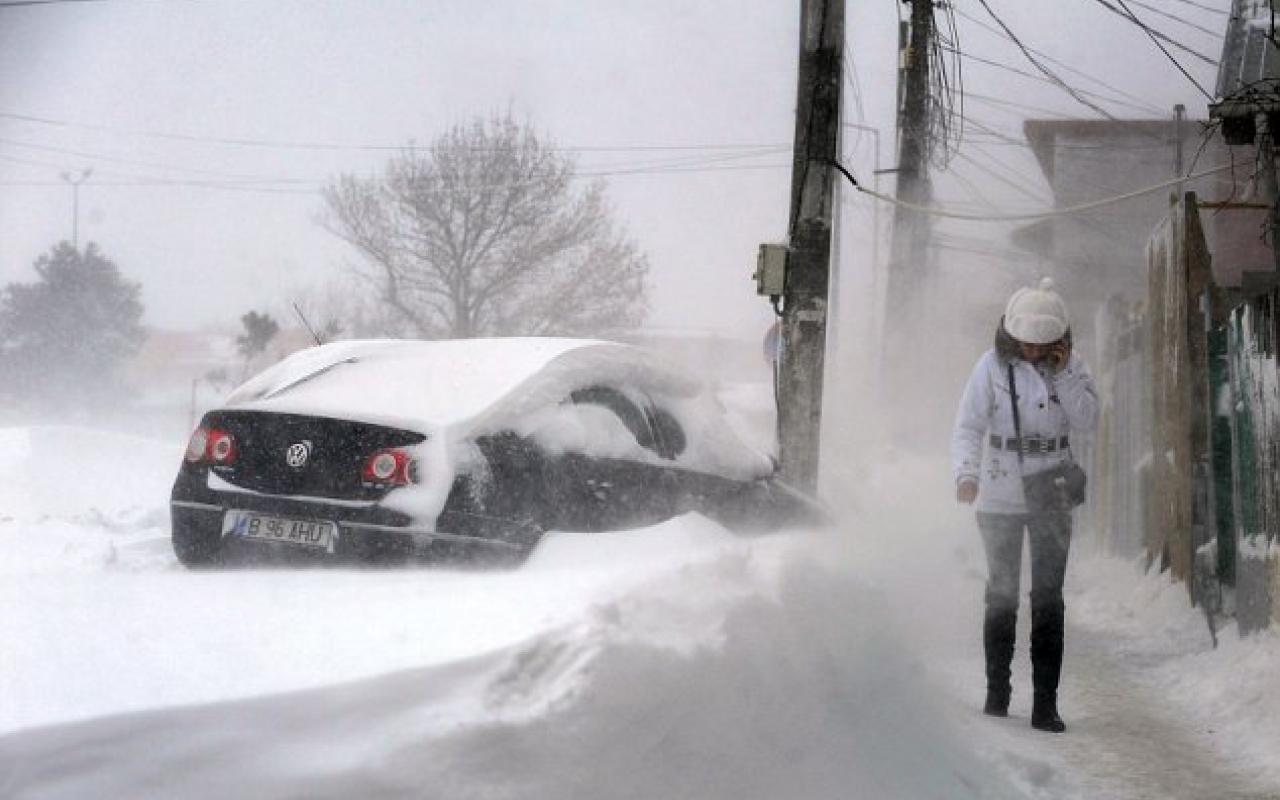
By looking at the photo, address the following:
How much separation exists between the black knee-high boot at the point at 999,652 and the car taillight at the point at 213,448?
312cm

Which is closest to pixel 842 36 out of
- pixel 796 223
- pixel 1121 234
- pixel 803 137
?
pixel 803 137

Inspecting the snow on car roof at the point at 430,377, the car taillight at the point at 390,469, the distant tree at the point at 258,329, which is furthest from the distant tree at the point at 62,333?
the car taillight at the point at 390,469

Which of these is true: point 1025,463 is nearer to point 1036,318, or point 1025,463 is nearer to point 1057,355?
point 1057,355

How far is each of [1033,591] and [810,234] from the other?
14.9 feet

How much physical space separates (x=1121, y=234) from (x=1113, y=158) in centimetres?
265

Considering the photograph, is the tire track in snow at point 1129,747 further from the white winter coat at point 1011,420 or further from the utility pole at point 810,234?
the utility pole at point 810,234

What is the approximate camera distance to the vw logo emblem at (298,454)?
4805mm

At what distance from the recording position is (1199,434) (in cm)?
694

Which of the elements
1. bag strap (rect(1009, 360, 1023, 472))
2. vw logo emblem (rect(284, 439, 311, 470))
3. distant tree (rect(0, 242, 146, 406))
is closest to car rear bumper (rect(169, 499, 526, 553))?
vw logo emblem (rect(284, 439, 311, 470))

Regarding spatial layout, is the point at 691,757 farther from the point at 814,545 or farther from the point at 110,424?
A: the point at 110,424

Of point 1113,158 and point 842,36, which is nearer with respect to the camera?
point 842,36

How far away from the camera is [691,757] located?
2.65m

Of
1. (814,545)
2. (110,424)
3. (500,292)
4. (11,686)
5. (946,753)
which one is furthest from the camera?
(110,424)

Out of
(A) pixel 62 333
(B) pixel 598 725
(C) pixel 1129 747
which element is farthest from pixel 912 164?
(A) pixel 62 333
